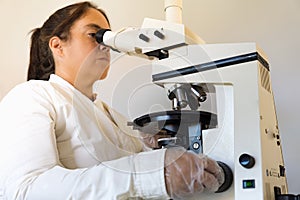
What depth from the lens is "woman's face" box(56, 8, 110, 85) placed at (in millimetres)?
1183

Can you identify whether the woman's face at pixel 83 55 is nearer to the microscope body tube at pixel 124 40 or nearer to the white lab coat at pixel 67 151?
the white lab coat at pixel 67 151

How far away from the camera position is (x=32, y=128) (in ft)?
2.88

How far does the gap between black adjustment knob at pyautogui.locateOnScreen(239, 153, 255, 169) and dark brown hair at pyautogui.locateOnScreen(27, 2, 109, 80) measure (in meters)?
0.68

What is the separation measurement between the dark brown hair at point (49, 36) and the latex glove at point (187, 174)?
640mm

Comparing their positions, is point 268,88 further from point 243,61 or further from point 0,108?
point 0,108

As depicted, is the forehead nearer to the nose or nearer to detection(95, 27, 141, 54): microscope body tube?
the nose

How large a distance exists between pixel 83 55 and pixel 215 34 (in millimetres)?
557

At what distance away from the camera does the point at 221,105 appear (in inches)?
33.8

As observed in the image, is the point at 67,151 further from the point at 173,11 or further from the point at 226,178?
the point at 173,11

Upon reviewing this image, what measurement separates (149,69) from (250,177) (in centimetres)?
36

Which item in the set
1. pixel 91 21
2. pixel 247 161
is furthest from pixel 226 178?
pixel 91 21

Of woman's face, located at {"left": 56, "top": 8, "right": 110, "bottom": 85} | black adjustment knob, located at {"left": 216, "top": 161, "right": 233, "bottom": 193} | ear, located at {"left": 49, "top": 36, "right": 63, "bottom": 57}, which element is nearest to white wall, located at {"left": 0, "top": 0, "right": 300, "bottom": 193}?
woman's face, located at {"left": 56, "top": 8, "right": 110, "bottom": 85}

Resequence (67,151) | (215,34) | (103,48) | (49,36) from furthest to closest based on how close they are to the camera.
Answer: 1. (215,34)
2. (49,36)
3. (103,48)
4. (67,151)

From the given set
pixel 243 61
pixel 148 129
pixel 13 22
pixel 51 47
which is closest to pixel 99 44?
pixel 51 47
